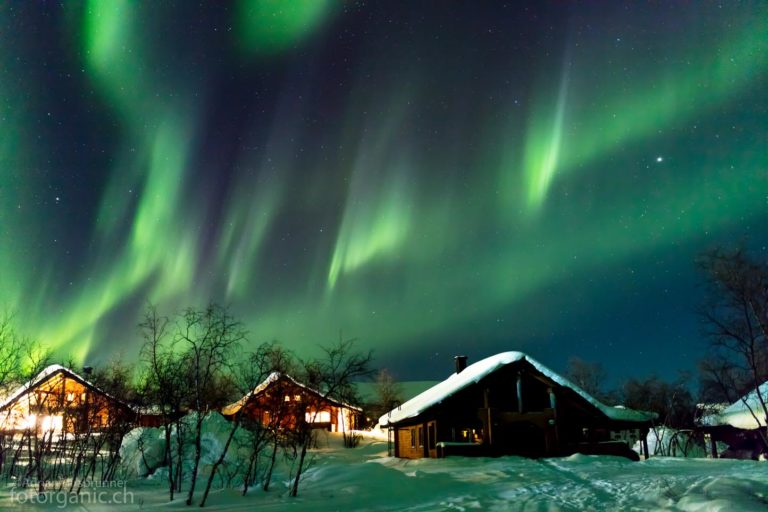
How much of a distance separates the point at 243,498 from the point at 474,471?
10.7 m

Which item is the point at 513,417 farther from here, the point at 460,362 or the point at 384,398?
the point at 384,398

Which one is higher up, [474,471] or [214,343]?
[214,343]

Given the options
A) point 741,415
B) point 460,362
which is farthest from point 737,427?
point 460,362

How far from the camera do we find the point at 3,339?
962 inches

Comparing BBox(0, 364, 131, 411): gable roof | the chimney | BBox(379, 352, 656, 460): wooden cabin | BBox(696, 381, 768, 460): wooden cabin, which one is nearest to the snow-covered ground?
BBox(0, 364, 131, 411): gable roof

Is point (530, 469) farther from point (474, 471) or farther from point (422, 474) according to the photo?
point (422, 474)

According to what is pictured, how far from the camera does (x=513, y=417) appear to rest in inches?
1296

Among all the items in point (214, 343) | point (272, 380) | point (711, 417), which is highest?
point (214, 343)

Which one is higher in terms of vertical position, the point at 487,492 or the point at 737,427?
the point at 487,492

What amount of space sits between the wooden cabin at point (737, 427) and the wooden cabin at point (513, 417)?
14791mm

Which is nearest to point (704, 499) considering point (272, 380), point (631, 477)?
point (631, 477)

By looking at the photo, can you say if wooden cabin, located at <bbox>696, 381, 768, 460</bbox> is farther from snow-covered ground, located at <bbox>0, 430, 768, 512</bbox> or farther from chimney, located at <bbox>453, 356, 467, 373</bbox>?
snow-covered ground, located at <bbox>0, 430, 768, 512</bbox>

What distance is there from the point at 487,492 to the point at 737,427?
36.4 metres

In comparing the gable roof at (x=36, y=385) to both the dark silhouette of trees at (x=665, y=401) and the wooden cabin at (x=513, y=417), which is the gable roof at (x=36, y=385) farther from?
the dark silhouette of trees at (x=665, y=401)
